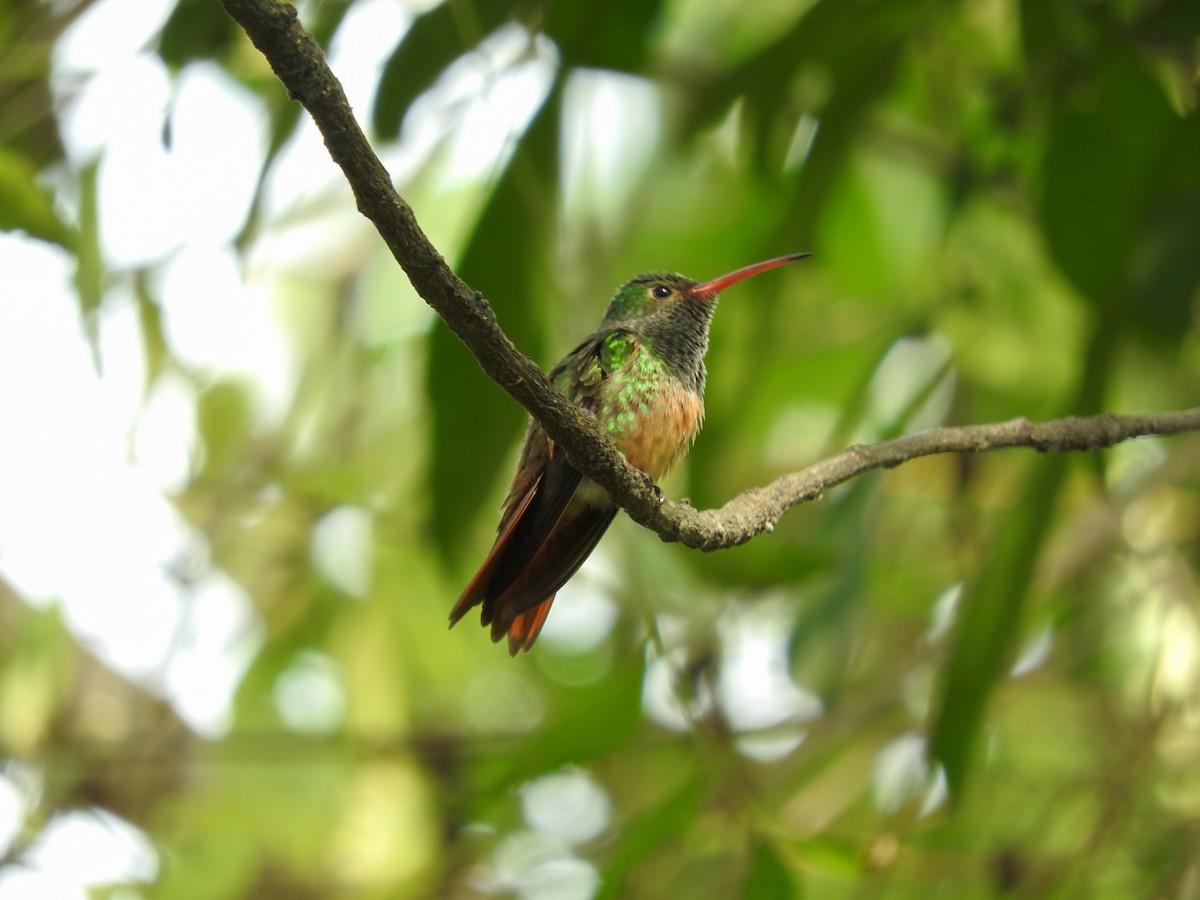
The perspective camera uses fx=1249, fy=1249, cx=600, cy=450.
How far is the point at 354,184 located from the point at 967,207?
282cm

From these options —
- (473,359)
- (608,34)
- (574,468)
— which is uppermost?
(608,34)

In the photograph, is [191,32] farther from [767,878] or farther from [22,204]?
[767,878]

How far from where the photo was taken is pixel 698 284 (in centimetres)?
316

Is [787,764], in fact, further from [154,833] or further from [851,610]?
[154,833]

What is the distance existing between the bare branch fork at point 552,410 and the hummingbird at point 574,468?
0.99ft

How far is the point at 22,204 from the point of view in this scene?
2.26 m

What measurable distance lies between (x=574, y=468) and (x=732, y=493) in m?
2.55

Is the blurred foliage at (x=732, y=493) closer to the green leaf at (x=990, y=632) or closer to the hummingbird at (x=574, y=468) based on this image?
the green leaf at (x=990, y=632)

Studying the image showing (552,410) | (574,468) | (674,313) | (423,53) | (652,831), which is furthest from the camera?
(674,313)

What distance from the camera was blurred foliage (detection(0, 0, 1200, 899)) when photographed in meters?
2.68

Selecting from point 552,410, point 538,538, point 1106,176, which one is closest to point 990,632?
point 1106,176

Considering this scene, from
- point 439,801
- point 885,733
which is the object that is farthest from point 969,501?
point 439,801

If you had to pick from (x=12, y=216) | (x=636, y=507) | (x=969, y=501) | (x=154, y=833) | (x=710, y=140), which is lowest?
(x=636, y=507)

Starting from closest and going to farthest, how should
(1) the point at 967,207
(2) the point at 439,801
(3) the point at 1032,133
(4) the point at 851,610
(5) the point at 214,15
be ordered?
(5) the point at 214,15 → (4) the point at 851,610 → (3) the point at 1032,133 → (1) the point at 967,207 → (2) the point at 439,801
